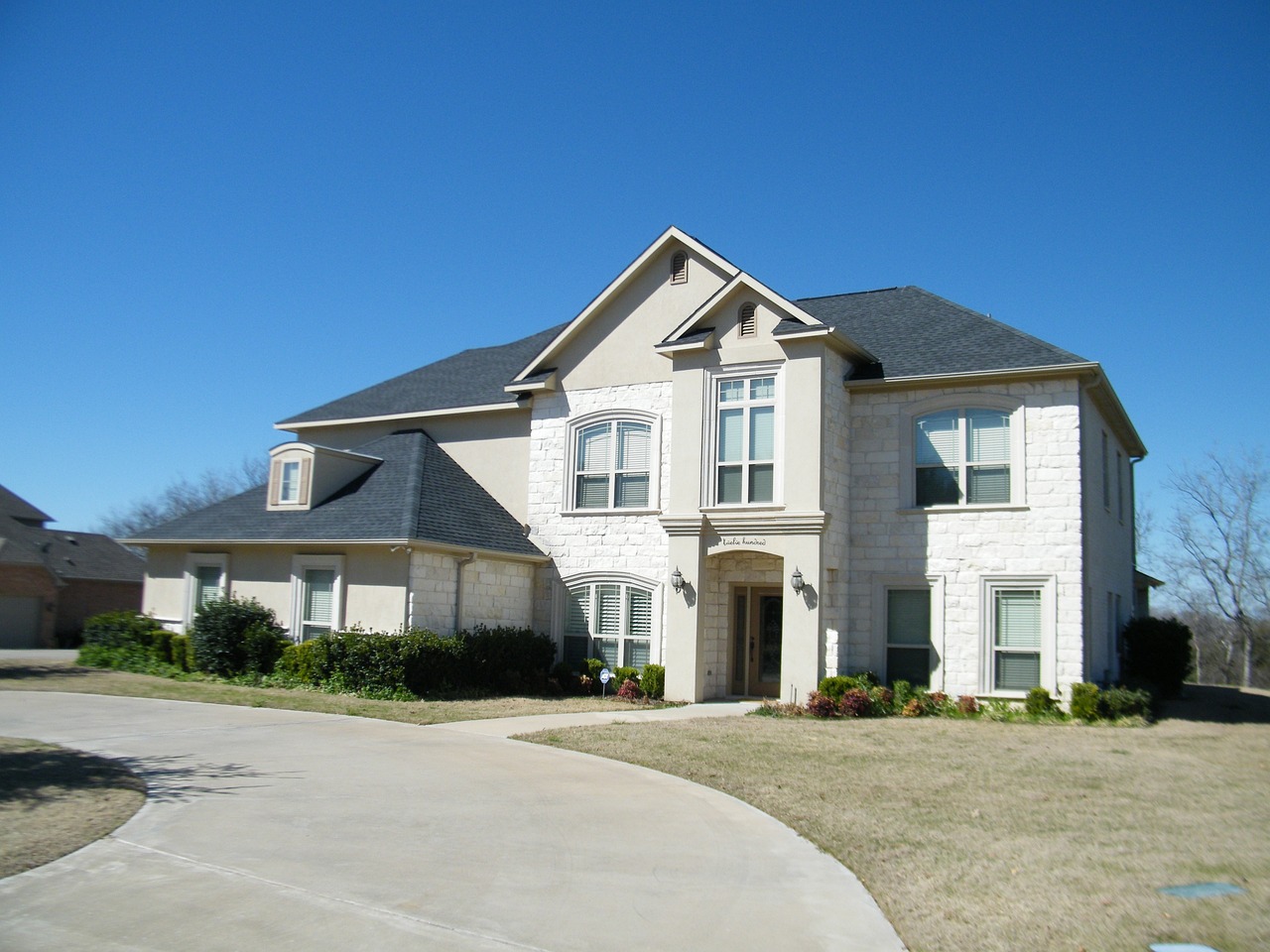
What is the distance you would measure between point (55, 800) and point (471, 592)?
13180mm

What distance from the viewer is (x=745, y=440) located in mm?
20484

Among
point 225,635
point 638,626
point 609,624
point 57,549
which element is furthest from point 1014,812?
point 57,549

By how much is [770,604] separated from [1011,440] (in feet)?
19.2

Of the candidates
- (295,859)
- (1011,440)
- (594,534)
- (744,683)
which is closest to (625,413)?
(594,534)

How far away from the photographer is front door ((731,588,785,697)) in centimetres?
2147

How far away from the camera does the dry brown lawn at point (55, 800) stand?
7691 mm

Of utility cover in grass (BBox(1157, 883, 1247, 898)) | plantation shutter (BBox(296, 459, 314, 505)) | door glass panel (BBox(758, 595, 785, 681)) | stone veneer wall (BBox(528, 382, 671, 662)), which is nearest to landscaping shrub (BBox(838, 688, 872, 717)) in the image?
door glass panel (BBox(758, 595, 785, 681))

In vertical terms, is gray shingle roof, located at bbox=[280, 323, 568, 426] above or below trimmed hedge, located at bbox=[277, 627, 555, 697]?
above

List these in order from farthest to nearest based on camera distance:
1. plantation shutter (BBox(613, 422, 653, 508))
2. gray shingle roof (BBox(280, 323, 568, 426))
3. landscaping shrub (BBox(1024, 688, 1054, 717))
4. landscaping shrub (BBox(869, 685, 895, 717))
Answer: gray shingle roof (BBox(280, 323, 568, 426)) → plantation shutter (BBox(613, 422, 653, 508)) → landscaping shrub (BBox(869, 685, 895, 717)) → landscaping shrub (BBox(1024, 688, 1054, 717))

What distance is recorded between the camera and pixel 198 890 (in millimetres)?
6844

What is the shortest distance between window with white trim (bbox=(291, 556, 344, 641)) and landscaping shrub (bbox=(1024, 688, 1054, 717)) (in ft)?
45.9

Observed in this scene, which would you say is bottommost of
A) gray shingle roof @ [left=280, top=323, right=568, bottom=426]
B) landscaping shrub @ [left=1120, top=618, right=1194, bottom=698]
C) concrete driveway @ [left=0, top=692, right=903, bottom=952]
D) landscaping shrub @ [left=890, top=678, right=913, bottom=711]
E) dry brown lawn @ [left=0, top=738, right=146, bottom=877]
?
concrete driveway @ [left=0, top=692, right=903, bottom=952]

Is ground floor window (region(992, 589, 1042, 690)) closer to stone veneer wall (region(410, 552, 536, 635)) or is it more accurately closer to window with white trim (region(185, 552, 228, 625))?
stone veneer wall (region(410, 552, 536, 635))

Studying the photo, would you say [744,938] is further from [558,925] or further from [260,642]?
[260,642]
